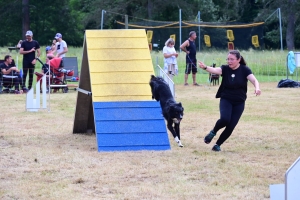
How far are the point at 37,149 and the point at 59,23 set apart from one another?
146ft

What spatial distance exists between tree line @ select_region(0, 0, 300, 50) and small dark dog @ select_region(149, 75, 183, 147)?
1503 inches

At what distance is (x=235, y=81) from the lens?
852 cm

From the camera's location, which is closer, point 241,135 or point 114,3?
point 241,135

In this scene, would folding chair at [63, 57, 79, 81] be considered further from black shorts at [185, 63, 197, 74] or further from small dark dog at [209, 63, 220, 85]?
small dark dog at [209, 63, 220, 85]

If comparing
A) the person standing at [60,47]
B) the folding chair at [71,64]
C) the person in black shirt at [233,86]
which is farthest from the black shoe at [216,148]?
the folding chair at [71,64]

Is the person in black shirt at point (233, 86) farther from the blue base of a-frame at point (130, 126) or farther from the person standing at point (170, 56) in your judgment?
the person standing at point (170, 56)

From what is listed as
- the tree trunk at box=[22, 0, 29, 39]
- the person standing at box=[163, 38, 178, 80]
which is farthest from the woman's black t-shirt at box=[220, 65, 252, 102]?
the tree trunk at box=[22, 0, 29, 39]

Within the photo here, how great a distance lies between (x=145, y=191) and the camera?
6164 mm

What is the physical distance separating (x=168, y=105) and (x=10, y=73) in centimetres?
1049

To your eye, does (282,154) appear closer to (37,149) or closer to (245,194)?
(245,194)

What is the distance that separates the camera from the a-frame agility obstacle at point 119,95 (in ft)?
28.6

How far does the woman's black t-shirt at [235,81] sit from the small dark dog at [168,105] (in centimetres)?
80

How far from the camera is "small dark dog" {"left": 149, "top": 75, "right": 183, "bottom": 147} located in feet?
29.7

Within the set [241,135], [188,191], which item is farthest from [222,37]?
[188,191]
